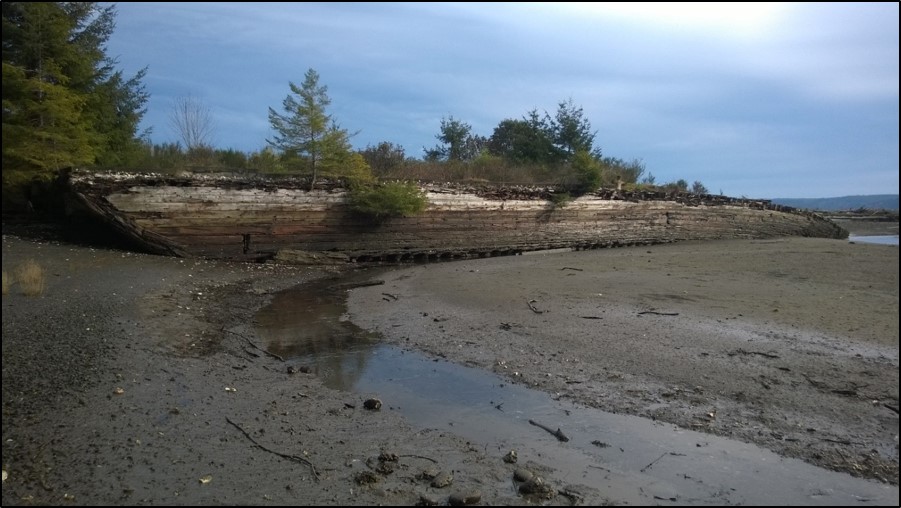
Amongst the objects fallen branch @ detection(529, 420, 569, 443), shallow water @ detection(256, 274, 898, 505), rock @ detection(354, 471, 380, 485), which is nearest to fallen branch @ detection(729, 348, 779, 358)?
shallow water @ detection(256, 274, 898, 505)

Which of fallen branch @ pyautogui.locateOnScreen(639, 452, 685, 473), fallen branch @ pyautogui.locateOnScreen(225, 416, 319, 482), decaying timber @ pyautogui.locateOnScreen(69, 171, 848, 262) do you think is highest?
decaying timber @ pyautogui.locateOnScreen(69, 171, 848, 262)

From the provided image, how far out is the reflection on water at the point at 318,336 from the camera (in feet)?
24.7

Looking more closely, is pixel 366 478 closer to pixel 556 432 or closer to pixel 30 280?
pixel 556 432

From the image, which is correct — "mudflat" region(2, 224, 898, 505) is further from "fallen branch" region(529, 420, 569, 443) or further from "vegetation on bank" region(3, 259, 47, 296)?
"fallen branch" region(529, 420, 569, 443)

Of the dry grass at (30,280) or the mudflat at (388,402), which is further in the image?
the dry grass at (30,280)

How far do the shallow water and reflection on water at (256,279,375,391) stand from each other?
4 cm

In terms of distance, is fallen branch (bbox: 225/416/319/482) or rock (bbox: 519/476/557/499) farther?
fallen branch (bbox: 225/416/319/482)

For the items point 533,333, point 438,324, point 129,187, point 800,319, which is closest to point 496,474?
point 533,333

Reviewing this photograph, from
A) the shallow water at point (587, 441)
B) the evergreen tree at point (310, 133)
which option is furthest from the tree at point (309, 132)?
the shallow water at point (587, 441)

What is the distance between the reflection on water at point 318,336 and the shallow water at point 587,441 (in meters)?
0.04

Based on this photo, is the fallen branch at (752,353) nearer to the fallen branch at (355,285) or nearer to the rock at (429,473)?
the rock at (429,473)

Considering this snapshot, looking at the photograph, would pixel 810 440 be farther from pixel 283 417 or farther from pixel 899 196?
pixel 283 417

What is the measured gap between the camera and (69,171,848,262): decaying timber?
53.5 ft

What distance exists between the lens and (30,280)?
31.8 feet
